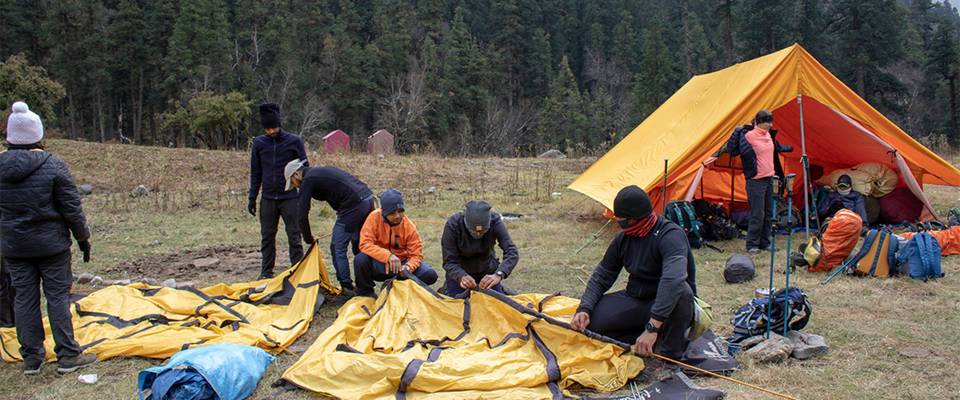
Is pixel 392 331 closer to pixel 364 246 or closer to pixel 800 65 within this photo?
pixel 364 246

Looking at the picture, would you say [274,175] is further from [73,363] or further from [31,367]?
[31,367]

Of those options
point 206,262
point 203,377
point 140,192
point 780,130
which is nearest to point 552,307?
point 203,377

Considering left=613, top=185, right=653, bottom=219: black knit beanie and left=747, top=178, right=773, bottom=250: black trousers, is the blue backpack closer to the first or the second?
left=747, top=178, right=773, bottom=250: black trousers

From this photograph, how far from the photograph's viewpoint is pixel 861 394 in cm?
326

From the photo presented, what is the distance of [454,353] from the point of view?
371cm

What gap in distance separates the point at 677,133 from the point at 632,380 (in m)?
4.99

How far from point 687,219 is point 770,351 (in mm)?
3428

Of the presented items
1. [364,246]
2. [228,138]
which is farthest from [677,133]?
[228,138]

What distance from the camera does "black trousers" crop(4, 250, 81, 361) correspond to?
3.77 m

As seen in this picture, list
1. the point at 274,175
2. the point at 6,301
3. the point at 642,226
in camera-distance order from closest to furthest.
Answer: the point at 642,226 → the point at 6,301 → the point at 274,175

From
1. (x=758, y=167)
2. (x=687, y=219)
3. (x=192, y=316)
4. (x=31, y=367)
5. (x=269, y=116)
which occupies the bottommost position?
(x=31, y=367)

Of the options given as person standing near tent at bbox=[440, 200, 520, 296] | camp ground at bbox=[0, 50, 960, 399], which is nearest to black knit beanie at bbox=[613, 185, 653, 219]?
camp ground at bbox=[0, 50, 960, 399]

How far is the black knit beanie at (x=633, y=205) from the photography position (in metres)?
3.53

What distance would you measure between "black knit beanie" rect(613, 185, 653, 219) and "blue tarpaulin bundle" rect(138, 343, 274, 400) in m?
2.19
